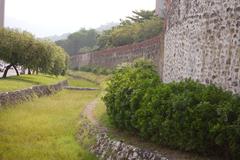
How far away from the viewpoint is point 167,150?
9656mm

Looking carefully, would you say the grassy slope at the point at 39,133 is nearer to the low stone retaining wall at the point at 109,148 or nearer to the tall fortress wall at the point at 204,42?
the low stone retaining wall at the point at 109,148

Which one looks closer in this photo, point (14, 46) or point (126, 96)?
point (126, 96)

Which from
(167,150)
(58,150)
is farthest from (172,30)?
(167,150)

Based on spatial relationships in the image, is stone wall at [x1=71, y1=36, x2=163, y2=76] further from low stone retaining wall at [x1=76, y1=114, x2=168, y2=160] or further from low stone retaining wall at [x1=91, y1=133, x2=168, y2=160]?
low stone retaining wall at [x1=91, y1=133, x2=168, y2=160]

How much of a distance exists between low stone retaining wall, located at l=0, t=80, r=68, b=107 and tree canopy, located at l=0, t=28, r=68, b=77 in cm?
167

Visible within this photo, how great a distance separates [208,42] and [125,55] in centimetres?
2991

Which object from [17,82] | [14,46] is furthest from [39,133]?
[14,46]

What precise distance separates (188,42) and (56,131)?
15.0 ft

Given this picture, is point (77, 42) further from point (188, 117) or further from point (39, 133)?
point (188, 117)

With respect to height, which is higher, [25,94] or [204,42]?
[204,42]

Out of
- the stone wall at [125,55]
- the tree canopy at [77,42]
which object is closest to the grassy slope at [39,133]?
the stone wall at [125,55]

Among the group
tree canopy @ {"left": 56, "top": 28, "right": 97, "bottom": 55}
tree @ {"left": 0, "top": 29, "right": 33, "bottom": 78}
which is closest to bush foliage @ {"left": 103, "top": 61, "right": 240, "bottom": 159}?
tree @ {"left": 0, "top": 29, "right": 33, "bottom": 78}

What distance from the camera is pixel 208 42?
1140 cm

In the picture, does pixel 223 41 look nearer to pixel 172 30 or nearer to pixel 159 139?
pixel 159 139
